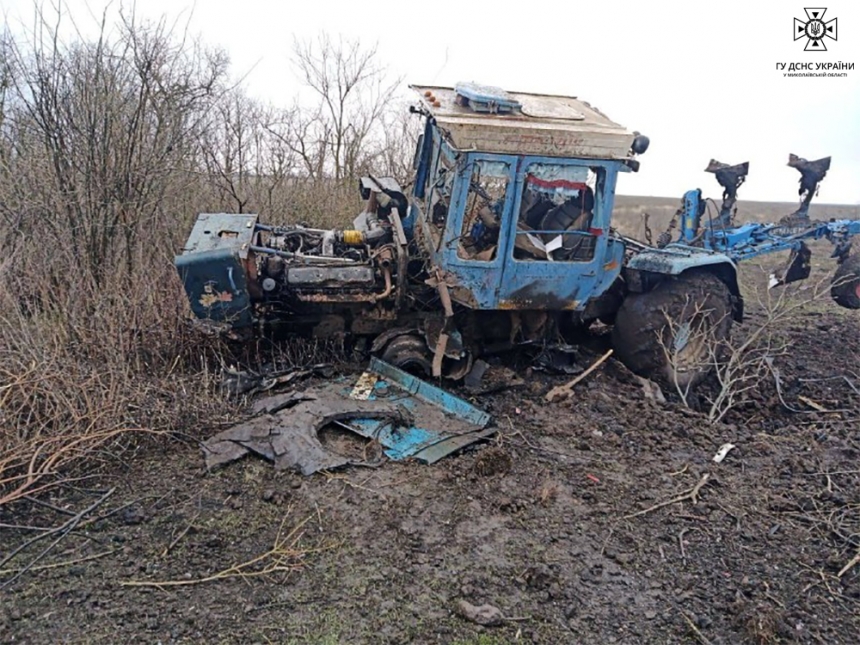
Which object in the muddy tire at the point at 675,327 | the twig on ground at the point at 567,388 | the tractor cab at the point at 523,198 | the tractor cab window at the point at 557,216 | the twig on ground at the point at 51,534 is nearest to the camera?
the twig on ground at the point at 51,534

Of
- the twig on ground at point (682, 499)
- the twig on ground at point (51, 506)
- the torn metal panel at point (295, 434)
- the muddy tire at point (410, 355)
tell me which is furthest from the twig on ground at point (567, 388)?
the twig on ground at point (51, 506)

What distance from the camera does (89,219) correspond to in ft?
18.8

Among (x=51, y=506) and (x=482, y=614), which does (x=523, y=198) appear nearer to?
(x=482, y=614)

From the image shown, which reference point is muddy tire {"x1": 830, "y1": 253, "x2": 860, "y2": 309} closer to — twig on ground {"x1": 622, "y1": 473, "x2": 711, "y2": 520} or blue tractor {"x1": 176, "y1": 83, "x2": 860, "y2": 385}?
blue tractor {"x1": 176, "y1": 83, "x2": 860, "y2": 385}

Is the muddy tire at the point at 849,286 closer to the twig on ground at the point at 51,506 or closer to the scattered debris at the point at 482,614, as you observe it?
the scattered debris at the point at 482,614

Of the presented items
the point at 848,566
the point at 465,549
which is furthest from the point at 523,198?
the point at 848,566

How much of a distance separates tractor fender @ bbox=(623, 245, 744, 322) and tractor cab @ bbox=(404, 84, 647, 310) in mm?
305

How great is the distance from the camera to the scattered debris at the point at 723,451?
13.9 feet

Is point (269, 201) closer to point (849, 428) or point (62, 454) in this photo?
point (62, 454)

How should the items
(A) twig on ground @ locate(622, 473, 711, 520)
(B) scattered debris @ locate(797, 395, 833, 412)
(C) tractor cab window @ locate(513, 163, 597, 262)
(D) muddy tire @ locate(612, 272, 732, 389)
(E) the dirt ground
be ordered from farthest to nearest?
1. (D) muddy tire @ locate(612, 272, 732, 389)
2. (B) scattered debris @ locate(797, 395, 833, 412)
3. (C) tractor cab window @ locate(513, 163, 597, 262)
4. (A) twig on ground @ locate(622, 473, 711, 520)
5. (E) the dirt ground

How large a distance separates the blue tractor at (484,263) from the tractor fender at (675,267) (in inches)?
0.6

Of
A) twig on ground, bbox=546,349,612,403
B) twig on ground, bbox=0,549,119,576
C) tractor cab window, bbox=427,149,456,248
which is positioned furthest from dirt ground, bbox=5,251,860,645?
tractor cab window, bbox=427,149,456,248

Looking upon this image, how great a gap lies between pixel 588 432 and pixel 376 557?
6.63 ft

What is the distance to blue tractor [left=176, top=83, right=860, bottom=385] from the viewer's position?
4.73 m
